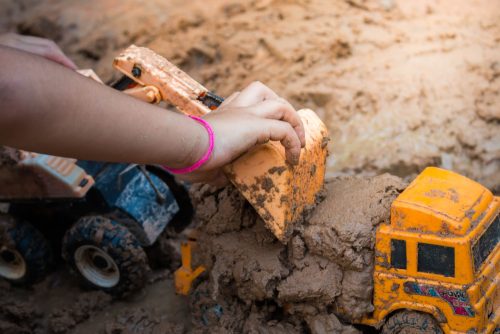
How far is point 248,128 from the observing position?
6.31 feet

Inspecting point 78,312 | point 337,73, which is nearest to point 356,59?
point 337,73

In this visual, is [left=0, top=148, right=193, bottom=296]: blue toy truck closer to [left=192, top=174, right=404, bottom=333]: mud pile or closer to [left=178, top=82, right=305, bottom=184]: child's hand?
[left=192, top=174, right=404, bottom=333]: mud pile

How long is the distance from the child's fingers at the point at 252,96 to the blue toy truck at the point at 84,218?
1461 mm

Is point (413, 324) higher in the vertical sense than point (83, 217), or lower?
higher

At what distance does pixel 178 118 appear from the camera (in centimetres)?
165

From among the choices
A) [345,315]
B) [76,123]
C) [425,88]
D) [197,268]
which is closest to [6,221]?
[197,268]

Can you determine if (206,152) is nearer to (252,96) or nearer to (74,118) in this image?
(74,118)

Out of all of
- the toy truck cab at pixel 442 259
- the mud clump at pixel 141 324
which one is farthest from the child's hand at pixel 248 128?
the mud clump at pixel 141 324

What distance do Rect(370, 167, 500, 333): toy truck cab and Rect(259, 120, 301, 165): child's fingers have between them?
1.71ft

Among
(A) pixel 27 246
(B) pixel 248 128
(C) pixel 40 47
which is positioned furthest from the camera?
(A) pixel 27 246

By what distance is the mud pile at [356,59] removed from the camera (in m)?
4.11

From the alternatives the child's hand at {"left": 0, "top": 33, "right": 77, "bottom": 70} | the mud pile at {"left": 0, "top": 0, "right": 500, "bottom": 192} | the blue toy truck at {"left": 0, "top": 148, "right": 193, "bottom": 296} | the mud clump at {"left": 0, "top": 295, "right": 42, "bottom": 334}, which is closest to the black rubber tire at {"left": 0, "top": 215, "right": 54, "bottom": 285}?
the blue toy truck at {"left": 0, "top": 148, "right": 193, "bottom": 296}

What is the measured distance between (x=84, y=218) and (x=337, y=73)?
2.29m

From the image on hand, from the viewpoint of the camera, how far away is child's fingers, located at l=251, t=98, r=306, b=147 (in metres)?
2.08
